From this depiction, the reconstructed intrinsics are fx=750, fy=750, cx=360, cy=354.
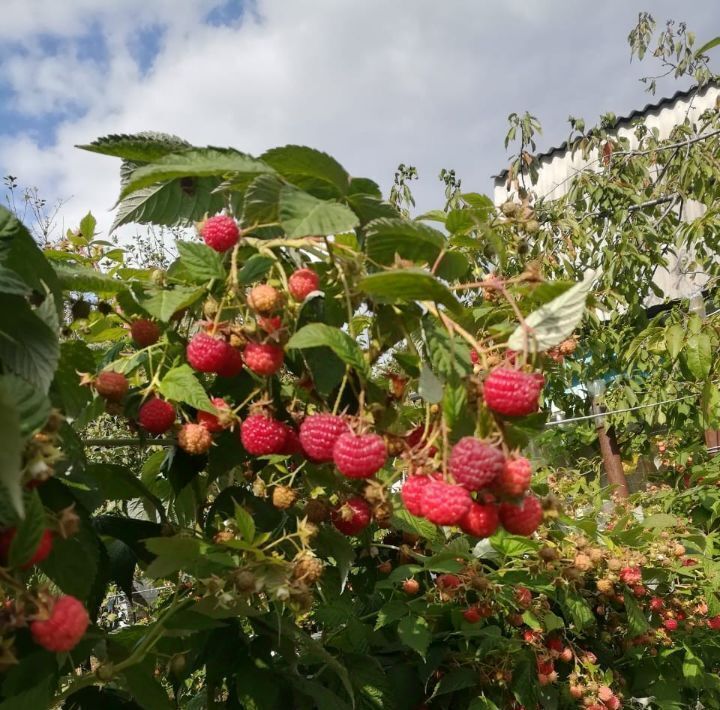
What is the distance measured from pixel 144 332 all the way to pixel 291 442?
9.2 inches

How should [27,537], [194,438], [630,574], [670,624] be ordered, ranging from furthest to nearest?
1. [670,624]
2. [630,574]
3. [194,438]
4. [27,537]

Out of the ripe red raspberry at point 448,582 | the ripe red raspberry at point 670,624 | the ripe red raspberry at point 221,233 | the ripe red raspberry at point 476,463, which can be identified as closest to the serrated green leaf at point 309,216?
the ripe red raspberry at point 221,233

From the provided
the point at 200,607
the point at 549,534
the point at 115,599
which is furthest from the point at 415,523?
the point at 115,599

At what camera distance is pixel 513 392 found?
648 mm

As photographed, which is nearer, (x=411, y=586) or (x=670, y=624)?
(x=411, y=586)

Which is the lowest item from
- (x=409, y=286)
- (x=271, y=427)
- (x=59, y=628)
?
(x=59, y=628)

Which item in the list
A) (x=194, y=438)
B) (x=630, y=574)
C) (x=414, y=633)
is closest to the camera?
(x=194, y=438)

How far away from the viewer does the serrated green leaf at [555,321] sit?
0.69 meters

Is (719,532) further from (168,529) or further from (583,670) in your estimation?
(168,529)

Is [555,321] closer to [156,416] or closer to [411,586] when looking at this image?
[156,416]

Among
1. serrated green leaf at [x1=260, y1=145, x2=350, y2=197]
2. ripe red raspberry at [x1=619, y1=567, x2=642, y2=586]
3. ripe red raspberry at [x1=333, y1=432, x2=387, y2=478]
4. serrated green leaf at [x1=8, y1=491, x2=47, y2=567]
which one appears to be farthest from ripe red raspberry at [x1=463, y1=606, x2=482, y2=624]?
serrated green leaf at [x1=8, y1=491, x2=47, y2=567]

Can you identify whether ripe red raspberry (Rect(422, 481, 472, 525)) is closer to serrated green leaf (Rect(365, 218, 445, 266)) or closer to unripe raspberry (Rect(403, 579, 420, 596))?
serrated green leaf (Rect(365, 218, 445, 266))

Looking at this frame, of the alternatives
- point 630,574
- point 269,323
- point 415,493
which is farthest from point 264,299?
point 630,574

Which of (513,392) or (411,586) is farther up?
(513,392)
